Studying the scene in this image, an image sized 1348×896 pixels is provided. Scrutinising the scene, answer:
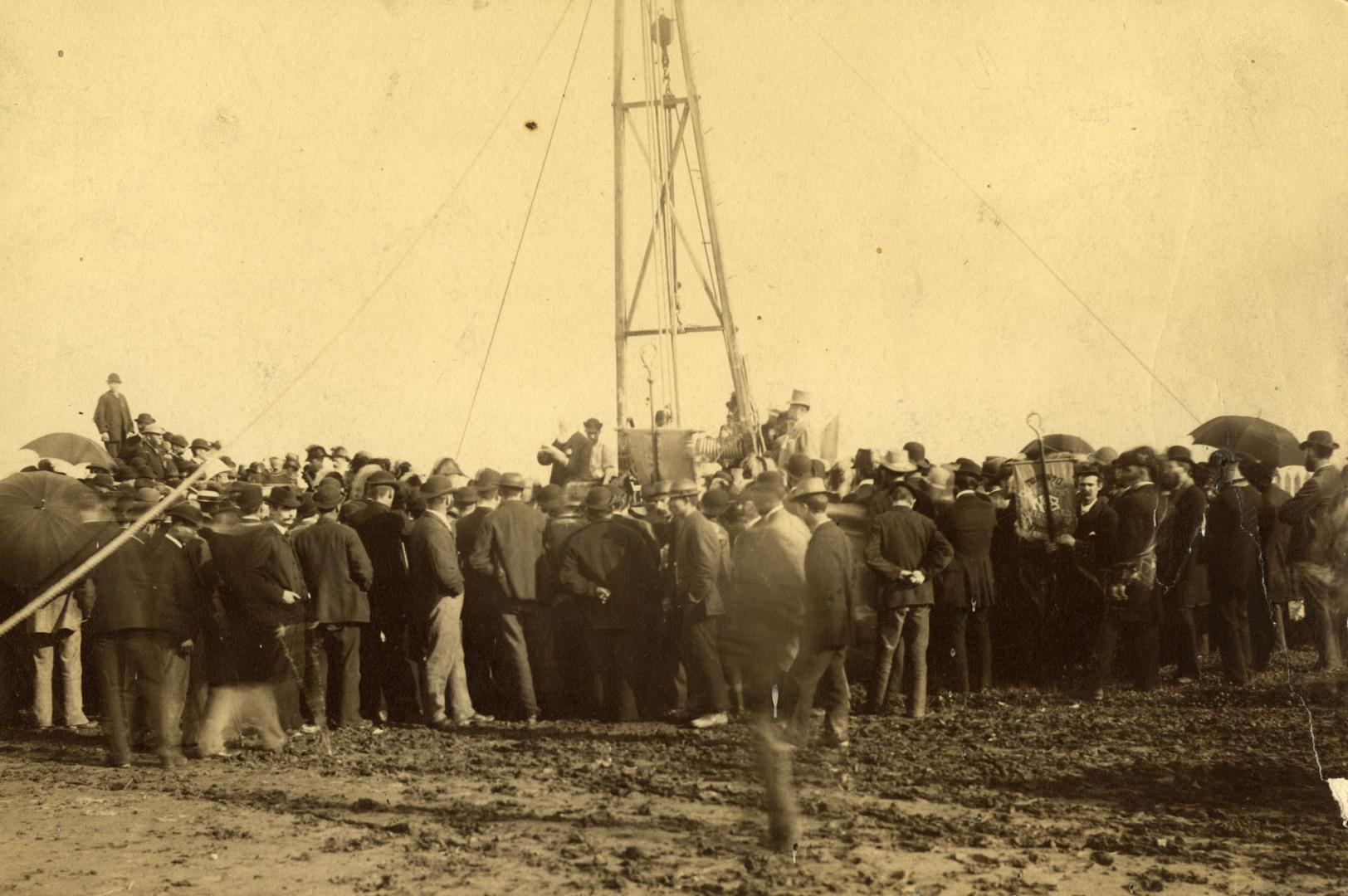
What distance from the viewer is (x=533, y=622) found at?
10.3 m

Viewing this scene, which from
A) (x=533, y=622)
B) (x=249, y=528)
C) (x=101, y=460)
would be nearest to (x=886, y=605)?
(x=533, y=622)

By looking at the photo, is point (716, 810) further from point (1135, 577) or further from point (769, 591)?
point (1135, 577)

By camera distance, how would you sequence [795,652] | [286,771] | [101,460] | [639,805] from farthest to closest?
[101,460], [286,771], [639,805], [795,652]

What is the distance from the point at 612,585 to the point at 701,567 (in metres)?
0.80

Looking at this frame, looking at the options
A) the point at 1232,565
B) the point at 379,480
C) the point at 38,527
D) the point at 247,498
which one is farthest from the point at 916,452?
the point at 38,527

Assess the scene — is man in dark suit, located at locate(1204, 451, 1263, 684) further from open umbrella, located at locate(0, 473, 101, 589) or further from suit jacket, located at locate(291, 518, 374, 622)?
open umbrella, located at locate(0, 473, 101, 589)

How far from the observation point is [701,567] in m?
9.52

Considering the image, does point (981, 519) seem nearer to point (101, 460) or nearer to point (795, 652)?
point (795, 652)

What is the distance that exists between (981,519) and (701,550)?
7.65 feet

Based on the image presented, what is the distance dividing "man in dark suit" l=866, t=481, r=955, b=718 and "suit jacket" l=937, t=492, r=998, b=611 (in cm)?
38

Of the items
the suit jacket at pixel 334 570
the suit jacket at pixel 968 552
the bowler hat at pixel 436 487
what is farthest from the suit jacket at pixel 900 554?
the suit jacket at pixel 334 570

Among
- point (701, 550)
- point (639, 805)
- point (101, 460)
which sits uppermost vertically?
point (101, 460)

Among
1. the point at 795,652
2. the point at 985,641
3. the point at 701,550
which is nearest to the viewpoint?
the point at 795,652

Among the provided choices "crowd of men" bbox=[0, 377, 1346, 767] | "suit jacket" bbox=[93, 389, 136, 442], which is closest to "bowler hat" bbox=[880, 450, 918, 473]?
"crowd of men" bbox=[0, 377, 1346, 767]
